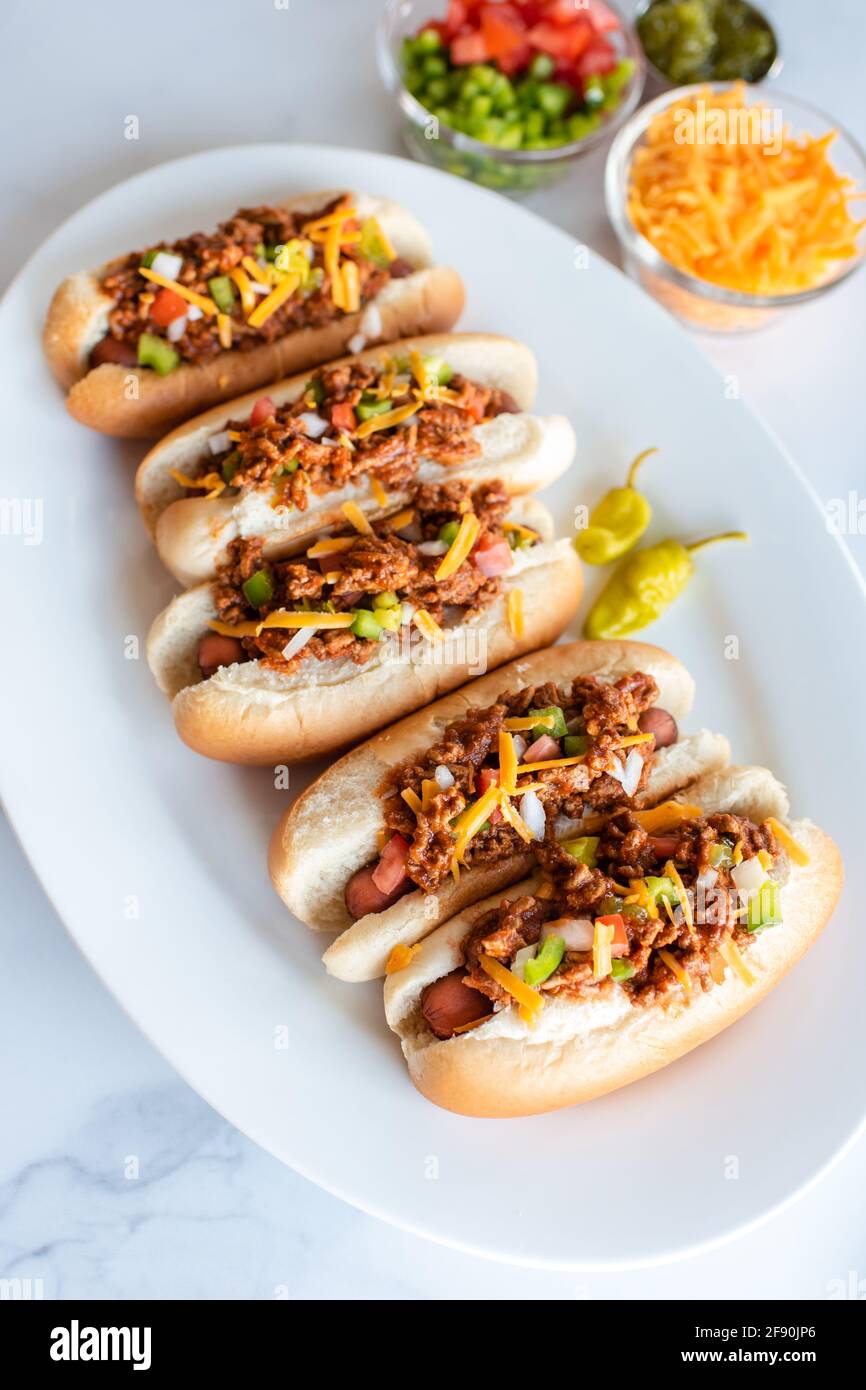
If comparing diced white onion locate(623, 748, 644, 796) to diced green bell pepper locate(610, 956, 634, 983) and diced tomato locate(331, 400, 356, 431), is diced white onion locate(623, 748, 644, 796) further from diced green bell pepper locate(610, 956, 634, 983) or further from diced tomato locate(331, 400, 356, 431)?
diced tomato locate(331, 400, 356, 431)

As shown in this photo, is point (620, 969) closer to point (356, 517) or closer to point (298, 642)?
point (298, 642)

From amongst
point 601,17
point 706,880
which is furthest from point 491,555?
point 601,17

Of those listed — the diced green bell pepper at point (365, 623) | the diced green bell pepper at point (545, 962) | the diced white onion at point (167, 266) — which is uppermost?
the diced white onion at point (167, 266)

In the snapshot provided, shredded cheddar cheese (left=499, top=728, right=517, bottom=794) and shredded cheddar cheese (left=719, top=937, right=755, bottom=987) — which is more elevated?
shredded cheddar cheese (left=499, top=728, right=517, bottom=794)

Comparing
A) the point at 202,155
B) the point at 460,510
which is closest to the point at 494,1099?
the point at 460,510

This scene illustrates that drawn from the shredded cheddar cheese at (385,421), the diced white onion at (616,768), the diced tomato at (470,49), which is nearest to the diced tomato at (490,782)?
the diced white onion at (616,768)

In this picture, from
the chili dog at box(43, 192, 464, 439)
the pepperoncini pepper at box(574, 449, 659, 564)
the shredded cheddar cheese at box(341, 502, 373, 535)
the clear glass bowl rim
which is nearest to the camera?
the shredded cheddar cheese at box(341, 502, 373, 535)

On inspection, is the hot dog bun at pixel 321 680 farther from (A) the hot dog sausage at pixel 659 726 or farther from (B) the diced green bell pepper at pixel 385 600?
(A) the hot dog sausage at pixel 659 726

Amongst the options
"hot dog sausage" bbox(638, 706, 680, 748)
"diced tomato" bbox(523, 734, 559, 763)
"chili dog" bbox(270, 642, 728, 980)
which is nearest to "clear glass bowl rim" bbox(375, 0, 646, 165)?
"chili dog" bbox(270, 642, 728, 980)
